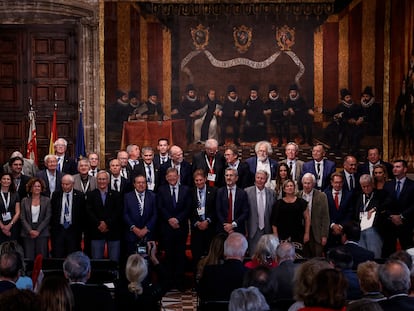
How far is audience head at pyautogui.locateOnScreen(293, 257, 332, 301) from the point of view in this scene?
19.4ft

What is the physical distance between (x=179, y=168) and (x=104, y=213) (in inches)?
66.8

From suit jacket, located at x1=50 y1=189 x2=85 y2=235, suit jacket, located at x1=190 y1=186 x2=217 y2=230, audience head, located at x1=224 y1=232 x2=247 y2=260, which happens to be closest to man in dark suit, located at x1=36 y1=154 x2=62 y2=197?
suit jacket, located at x1=50 y1=189 x2=85 y2=235

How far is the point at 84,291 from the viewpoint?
259 inches

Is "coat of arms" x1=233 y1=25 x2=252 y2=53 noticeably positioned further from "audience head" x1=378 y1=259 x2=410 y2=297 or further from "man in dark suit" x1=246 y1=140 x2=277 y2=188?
"audience head" x1=378 y1=259 x2=410 y2=297

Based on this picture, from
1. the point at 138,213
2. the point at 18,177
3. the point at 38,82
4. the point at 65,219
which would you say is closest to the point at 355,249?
the point at 138,213

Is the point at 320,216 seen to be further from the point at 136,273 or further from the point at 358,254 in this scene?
the point at 136,273

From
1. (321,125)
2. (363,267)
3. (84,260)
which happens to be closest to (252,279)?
(363,267)

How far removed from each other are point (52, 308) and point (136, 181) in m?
6.46

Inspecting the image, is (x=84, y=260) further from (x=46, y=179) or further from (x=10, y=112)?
(x=10, y=112)

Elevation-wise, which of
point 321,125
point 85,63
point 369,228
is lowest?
point 369,228

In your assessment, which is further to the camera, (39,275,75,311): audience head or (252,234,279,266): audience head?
(252,234,279,266): audience head

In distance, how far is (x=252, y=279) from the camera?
Result: 7176 millimetres

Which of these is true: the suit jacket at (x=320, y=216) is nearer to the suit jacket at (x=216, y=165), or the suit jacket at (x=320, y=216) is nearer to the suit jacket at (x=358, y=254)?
the suit jacket at (x=216, y=165)

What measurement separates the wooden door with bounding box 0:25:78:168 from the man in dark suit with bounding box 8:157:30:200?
499cm
